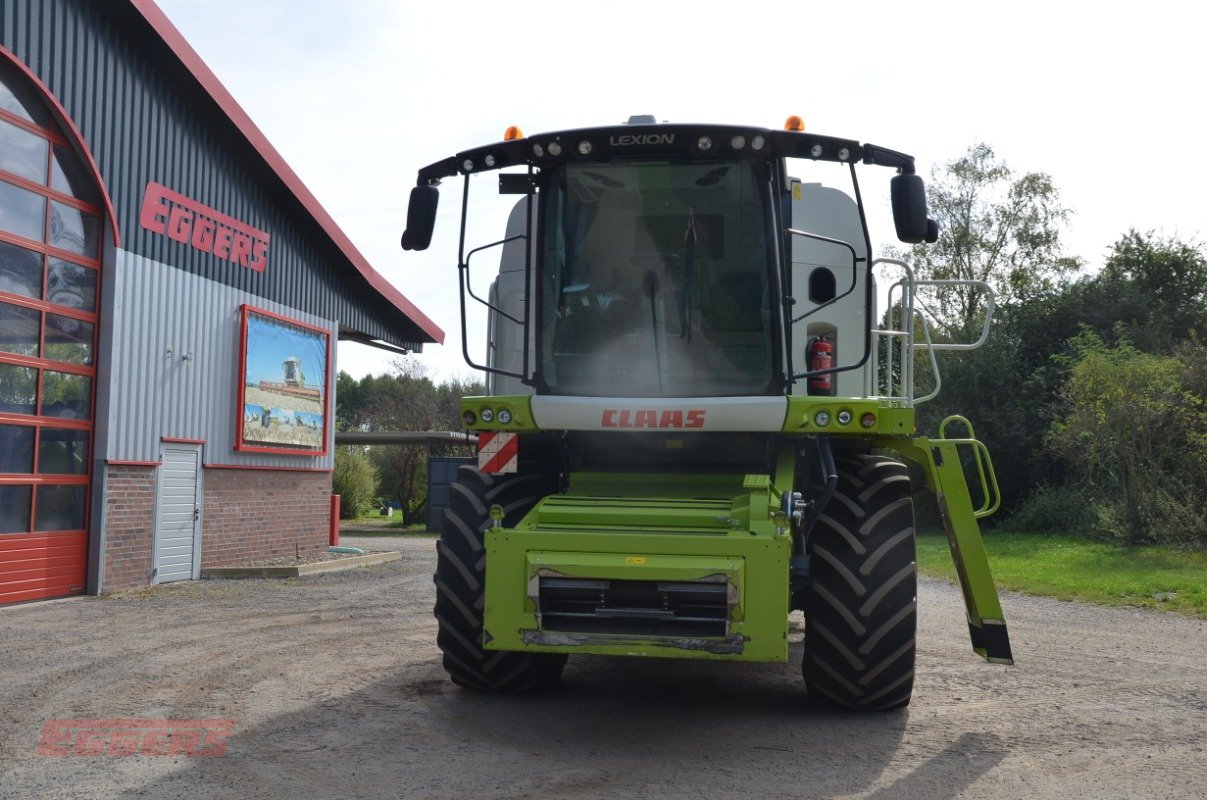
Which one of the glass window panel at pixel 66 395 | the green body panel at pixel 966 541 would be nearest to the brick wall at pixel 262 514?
the glass window panel at pixel 66 395

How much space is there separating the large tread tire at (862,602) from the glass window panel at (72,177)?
10.2 metres

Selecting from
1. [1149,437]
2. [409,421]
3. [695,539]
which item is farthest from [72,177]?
[409,421]

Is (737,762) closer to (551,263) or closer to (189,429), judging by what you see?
(551,263)

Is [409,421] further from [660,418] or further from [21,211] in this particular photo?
[660,418]

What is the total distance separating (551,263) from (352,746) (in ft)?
10.1

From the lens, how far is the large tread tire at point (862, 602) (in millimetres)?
6434

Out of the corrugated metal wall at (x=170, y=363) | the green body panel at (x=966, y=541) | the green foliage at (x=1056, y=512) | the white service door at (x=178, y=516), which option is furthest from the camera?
the green foliage at (x=1056, y=512)

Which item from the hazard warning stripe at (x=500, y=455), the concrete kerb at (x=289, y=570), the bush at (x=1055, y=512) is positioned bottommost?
the concrete kerb at (x=289, y=570)

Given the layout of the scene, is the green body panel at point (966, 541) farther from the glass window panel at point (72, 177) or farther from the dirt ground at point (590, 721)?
the glass window panel at point (72, 177)

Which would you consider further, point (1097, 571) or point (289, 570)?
point (1097, 571)

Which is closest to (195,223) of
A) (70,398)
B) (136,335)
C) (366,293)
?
(136,335)

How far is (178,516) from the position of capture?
15.4 metres

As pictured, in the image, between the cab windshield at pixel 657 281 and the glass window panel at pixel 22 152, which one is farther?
the glass window panel at pixel 22 152

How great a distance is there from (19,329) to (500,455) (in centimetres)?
768
